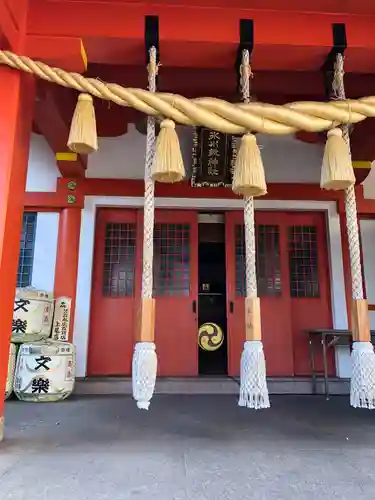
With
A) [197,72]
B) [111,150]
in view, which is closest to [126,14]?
[197,72]

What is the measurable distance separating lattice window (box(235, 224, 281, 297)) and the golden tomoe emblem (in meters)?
1.14

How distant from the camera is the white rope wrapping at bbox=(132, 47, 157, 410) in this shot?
62.8 inches

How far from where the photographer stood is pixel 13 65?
1897 millimetres

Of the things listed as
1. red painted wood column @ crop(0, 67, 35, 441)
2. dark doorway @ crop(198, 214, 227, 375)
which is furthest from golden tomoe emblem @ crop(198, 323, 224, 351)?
red painted wood column @ crop(0, 67, 35, 441)

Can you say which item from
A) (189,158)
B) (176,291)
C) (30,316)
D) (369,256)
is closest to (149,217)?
(30,316)

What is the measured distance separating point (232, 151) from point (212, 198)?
1.71 ft

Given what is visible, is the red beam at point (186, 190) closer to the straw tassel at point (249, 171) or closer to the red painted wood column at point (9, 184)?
the red painted wood column at point (9, 184)

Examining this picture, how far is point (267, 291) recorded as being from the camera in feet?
13.0

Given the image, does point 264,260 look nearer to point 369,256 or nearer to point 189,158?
point 369,256

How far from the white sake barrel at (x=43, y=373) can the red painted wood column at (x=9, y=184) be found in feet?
4.30

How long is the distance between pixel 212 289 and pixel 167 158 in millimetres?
3980

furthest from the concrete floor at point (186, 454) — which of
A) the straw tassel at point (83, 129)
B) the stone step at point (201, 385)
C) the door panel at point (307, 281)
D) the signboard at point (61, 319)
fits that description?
the straw tassel at point (83, 129)

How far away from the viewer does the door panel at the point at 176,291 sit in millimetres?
3807

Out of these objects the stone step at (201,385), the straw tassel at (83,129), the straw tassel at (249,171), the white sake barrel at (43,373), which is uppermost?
the straw tassel at (83,129)
